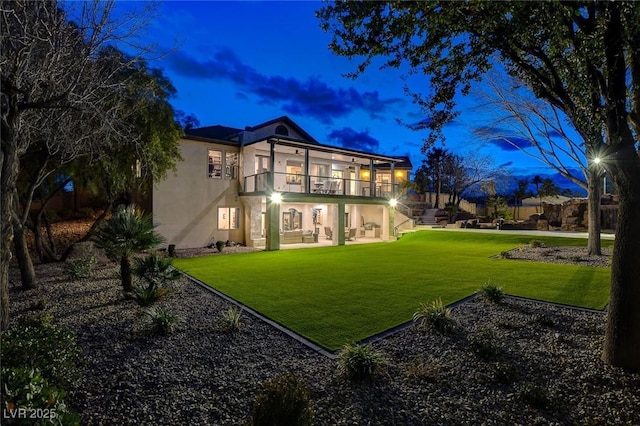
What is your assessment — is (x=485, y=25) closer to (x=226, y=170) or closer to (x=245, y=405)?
(x=245, y=405)

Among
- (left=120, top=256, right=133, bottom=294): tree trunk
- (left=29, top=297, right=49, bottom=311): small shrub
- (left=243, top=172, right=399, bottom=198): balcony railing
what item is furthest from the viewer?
Answer: (left=243, top=172, right=399, bottom=198): balcony railing

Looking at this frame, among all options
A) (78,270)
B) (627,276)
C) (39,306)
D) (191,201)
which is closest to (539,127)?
(627,276)

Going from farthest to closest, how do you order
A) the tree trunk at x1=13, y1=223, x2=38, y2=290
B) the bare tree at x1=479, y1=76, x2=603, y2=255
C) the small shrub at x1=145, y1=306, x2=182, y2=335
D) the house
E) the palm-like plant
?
the house < the bare tree at x1=479, y1=76, x2=603, y2=255 < the tree trunk at x1=13, y1=223, x2=38, y2=290 < the palm-like plant < the small shrub at x1=145, y1=306, x2=182, y2=335

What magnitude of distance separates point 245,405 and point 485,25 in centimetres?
639

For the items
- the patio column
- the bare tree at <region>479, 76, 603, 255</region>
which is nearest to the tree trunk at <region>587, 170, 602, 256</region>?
the bare tree at <region>479, 76, 603, 255</region>

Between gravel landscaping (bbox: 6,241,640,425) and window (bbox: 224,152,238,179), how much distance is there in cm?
1349

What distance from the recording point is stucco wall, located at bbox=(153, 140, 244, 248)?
17719 millimetres

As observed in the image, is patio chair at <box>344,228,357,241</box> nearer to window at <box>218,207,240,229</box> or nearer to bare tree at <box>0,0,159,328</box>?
window at <box>218,207,240,229</box>

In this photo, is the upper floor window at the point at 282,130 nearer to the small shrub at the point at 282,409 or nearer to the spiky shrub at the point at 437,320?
the spiky shrub at the point at 437,320

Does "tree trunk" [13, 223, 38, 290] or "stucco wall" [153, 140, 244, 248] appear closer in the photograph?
"tree trunk" [13, 223, 38, 290]

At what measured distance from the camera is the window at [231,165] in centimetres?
2006

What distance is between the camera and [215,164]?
778 inches

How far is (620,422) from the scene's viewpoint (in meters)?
3.62

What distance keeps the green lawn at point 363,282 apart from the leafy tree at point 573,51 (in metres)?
3.90
